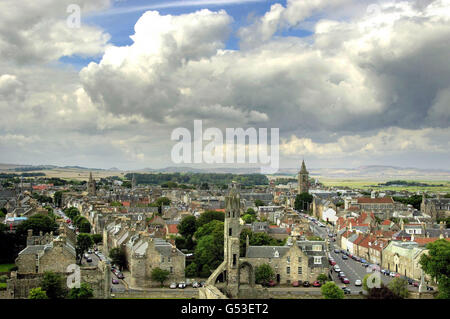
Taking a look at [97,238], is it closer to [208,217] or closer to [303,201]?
[208,217]

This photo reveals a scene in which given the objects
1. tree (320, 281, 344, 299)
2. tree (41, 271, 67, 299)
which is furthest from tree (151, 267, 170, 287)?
tree (320, 281, 344, 299)

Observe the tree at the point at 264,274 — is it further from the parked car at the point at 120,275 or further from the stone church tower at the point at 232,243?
the parked car at the point at 120,275

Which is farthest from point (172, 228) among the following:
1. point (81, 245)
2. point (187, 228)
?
point (81, 245)

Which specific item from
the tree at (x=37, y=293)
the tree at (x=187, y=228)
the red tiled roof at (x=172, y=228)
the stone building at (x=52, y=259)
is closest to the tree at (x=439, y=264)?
the tree at (x=37, y=293)

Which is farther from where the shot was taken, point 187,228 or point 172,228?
point 172,228
